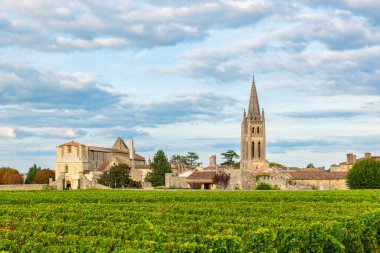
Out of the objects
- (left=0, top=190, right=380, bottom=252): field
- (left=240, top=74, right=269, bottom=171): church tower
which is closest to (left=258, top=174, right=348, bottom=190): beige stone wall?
(left=0, top=190, right=380, bottom=252): field

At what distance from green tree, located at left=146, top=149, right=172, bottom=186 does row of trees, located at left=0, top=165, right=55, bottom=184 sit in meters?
30.8

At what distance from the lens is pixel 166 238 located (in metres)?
13.3

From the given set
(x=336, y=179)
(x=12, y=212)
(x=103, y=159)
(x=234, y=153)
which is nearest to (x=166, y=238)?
(x=12, y=212)

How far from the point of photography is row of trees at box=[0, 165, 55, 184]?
117500 mm

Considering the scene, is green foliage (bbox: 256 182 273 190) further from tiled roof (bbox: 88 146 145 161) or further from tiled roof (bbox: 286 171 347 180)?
tiled roof (bbox: 88 146 145 161)

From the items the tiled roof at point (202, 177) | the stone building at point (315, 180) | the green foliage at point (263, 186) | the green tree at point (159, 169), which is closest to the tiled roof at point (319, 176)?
the stone building at point (315, 180)

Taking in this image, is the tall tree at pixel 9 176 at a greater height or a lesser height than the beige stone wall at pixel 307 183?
greater

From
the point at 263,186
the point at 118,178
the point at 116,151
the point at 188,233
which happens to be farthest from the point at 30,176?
the point at 188,233

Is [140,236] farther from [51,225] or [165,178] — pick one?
[165,178]

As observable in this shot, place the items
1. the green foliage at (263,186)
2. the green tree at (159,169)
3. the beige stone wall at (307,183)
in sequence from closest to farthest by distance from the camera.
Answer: the green foliage at (263,186)
the beige stone wall at (307,183)
the green tree at (159,169)

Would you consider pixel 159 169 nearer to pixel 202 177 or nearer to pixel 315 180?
pixel 202 177

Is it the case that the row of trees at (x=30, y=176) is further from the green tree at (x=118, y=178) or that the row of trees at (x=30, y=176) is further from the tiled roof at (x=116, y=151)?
the green tree at (x=118, y=178)

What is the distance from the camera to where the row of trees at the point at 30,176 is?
118 m

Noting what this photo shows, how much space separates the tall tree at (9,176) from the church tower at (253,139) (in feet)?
205
